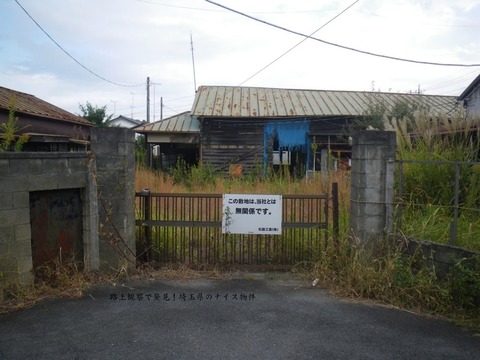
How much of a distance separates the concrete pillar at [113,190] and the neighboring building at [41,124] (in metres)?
5.23

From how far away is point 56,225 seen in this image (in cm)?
537

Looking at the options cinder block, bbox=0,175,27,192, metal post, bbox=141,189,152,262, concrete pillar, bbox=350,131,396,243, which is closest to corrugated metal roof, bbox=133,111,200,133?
metal post, bbox=141,189,152,262

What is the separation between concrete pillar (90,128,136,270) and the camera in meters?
5.69

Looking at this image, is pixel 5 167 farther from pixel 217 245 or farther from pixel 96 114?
pixel 96 114

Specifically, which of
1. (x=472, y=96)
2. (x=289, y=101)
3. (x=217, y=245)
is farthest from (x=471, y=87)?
(x=217, y=245)

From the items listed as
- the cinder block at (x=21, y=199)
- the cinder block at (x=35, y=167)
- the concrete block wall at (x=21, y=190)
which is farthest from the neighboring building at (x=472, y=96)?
the cinder block at (x=21, y=199)

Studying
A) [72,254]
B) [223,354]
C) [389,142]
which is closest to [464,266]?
[389,142]

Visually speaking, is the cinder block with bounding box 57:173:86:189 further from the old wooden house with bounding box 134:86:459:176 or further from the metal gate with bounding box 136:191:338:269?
the old wooden house with bounding box 134:86:459:176

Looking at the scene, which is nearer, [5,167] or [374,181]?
[5,167]

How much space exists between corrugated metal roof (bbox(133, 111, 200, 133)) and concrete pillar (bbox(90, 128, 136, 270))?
33.9ft

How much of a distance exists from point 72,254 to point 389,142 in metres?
4.96

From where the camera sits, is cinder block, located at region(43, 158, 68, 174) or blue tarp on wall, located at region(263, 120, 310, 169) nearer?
cinder block, located at region(43, 158, 68, 174)

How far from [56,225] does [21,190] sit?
748 mm

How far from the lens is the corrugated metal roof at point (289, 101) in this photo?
16578 millimetres
